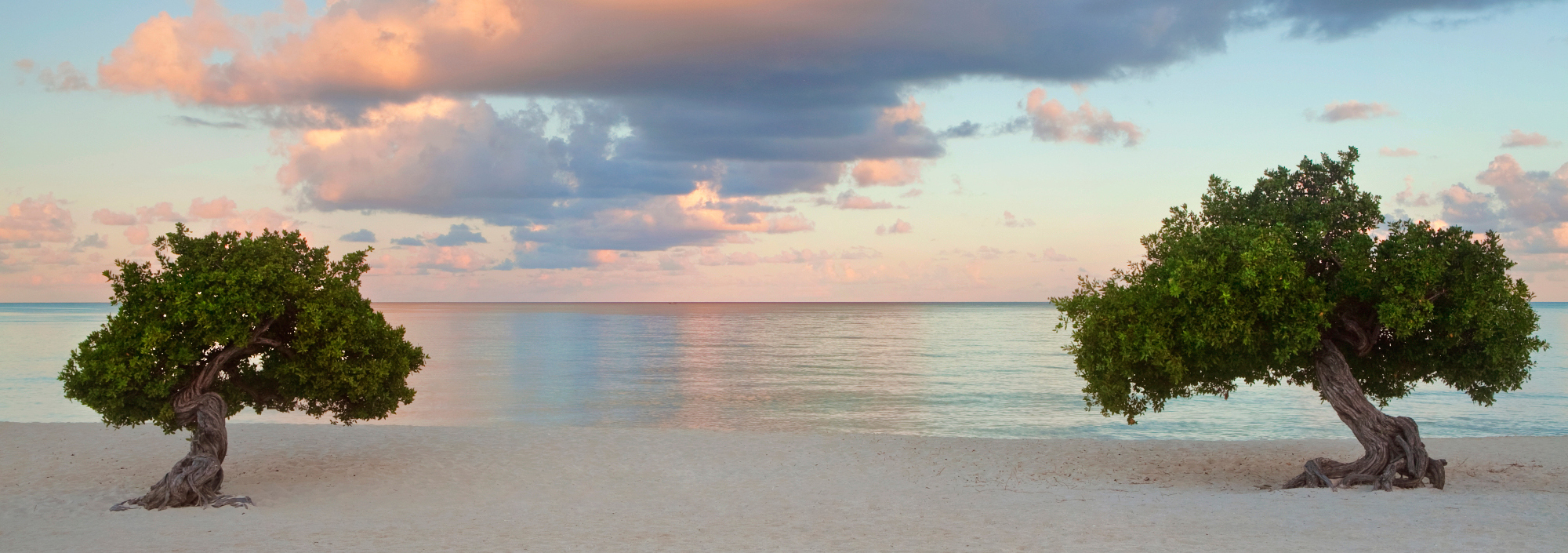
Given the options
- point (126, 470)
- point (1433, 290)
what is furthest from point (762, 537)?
point (126, 470)

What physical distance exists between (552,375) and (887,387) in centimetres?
2284

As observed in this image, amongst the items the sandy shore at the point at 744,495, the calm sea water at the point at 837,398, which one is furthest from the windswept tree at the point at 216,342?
the calm sea water at the point at 837,398

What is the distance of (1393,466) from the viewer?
67.2 ft

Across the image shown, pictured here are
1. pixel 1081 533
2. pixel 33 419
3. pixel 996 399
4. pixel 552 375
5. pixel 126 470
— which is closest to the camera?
pixel 1081 533

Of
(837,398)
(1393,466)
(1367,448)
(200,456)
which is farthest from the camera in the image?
(837,398)

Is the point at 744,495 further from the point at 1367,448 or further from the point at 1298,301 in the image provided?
the point at 1367,448

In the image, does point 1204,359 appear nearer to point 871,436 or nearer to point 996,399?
point 871,436

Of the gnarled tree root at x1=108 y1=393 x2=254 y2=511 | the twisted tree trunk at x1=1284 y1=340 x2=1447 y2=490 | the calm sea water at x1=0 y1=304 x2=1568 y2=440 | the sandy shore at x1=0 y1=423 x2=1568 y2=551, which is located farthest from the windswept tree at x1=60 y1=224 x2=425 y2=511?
the twisted tree trunk at x1=1284 y1=340 x2=1447 y2=490

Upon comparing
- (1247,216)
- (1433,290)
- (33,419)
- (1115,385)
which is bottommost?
(33,419)

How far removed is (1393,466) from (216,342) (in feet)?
86.1

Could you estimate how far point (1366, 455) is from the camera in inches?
831

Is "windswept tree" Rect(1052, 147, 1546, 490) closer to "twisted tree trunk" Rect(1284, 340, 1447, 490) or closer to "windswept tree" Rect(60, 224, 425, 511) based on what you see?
"twisted tree trunk" Rect(1284, 340, 1447, 490)

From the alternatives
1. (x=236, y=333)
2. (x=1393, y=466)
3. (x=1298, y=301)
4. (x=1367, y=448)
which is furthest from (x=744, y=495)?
(x=1393, y=466)

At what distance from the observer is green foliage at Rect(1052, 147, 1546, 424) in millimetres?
19438
